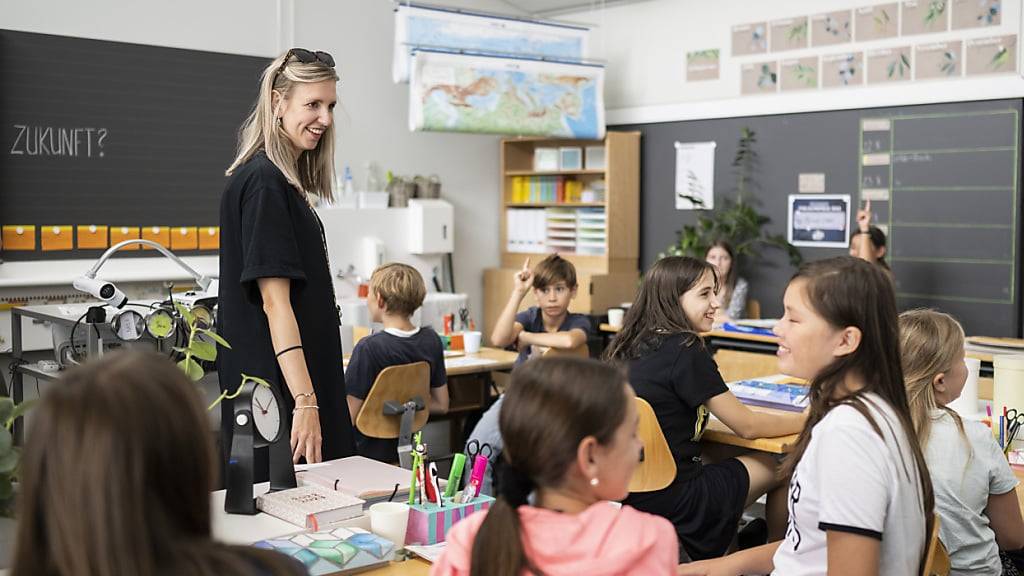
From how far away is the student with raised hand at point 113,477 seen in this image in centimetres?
98

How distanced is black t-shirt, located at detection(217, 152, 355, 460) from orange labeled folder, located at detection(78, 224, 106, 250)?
3.91 metres

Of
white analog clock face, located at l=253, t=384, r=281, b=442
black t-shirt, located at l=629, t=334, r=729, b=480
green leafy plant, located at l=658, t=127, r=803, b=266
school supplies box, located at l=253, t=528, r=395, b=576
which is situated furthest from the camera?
green leafy plant, located at l=658, t=127, r=803, b=266

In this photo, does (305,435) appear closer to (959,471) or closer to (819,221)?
(959,471)

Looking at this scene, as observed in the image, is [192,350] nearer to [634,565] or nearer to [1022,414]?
[634,565]

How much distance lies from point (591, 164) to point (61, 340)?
13.6 feet

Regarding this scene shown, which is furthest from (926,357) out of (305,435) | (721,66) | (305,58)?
(721,66)

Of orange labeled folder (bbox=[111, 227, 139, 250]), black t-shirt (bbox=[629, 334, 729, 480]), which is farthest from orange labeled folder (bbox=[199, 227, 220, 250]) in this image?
black t-shirt (bbox=[629, 334, 729, 480])

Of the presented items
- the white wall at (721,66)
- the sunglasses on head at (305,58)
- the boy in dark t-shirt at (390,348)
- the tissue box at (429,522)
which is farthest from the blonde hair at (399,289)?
the white wall at (721,66)

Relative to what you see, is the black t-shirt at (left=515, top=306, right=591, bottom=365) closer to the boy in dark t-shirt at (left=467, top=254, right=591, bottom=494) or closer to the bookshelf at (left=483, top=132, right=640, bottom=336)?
the boy in dark t-shirt at (left=467, top=254, right=591, bottom=494)

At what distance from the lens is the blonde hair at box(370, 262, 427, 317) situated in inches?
Result: 156

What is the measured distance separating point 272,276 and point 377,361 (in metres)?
1.70

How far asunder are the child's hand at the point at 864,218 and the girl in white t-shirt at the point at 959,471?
3895 mm

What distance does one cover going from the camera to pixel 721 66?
7203 mm

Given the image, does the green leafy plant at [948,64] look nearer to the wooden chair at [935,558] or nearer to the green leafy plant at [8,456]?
the wooden chair at [935,558]
